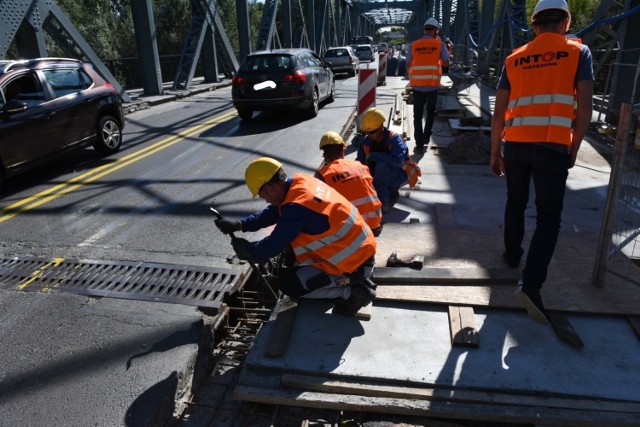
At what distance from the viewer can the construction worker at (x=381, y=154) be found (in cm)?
518

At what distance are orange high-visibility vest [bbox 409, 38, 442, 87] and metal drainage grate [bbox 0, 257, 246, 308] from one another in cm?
487

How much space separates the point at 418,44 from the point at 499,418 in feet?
21.7

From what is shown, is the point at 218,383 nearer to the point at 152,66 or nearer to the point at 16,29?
the point at 16,29

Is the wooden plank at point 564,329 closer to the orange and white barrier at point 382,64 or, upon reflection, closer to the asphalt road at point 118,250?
the asphalt road at point 118,250

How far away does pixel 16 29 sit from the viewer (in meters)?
11.2

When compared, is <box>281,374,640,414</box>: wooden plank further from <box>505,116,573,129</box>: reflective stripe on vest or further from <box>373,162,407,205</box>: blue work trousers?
<box>373,162,407,205</box>: blue work trousers

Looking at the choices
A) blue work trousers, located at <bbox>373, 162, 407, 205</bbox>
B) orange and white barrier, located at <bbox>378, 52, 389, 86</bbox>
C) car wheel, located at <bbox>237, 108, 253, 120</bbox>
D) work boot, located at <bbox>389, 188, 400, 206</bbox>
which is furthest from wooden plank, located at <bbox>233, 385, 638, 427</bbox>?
orange and white barrier, located at <bbox>378, 52, 389, 86</bbox>

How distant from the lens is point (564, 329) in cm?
304

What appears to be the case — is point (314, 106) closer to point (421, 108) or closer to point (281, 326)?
point (421, 108)

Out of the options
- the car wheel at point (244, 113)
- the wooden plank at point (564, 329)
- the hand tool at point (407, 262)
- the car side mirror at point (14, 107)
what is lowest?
the wooden plank at point (564, 329)

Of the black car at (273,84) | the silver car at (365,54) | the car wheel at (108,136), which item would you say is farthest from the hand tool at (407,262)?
the silver car at (365,54)

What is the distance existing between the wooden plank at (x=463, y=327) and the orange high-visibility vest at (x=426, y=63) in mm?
5159

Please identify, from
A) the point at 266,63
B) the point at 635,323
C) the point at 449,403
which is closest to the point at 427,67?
the point at 266,63

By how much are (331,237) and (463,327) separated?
1014mm
